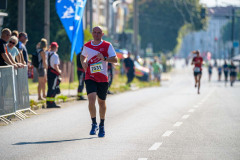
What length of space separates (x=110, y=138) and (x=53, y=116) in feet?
14.6

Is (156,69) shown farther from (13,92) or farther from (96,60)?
(96,60)

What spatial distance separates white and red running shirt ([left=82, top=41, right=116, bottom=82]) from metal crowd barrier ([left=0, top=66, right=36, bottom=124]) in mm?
2698

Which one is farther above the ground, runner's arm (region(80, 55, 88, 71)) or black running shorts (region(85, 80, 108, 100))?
runner's arm (region(80, 55, 88, 71))

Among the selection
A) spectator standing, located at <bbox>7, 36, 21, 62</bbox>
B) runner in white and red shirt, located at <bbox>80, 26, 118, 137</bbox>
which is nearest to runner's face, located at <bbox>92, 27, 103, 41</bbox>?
Answer: runner in white and red shirt, located at <bbox>80, 26, 118, 137</bbox>

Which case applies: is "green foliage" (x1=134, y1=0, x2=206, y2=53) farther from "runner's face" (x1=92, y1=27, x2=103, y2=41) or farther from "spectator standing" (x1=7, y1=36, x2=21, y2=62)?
"runner's face" (x1=92, y1=27, x2=103, y2=41)

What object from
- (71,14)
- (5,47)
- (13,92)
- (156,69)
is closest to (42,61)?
(71,14)

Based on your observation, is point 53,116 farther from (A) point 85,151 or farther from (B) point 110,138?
(A) point 85,151

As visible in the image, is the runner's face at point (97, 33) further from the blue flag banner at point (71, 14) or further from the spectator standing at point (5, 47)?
the blue flag banner at point (71, 14)

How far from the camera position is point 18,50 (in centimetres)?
1598

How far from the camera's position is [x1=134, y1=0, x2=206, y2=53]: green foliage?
9375 cm

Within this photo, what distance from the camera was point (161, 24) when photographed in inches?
3787

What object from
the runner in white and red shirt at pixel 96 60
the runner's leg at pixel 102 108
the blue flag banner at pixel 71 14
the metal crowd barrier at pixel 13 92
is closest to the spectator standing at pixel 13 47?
the metal crowd barrier at pixel 13 92

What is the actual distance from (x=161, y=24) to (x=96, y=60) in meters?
86.0

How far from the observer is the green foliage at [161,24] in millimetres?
93750
